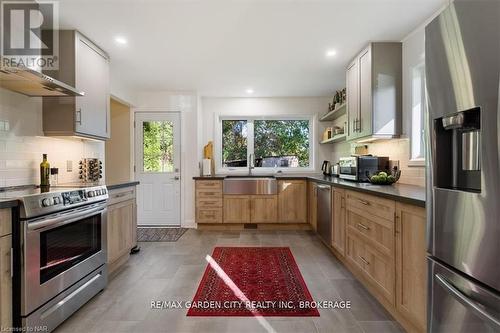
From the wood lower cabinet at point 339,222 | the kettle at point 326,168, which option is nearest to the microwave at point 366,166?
the wood lower cabinet at point 339,222

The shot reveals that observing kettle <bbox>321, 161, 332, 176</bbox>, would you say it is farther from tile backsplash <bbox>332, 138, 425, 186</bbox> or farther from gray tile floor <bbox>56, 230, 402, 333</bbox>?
gray tile floor <bbox>56, 230, 402, 333</bbox>

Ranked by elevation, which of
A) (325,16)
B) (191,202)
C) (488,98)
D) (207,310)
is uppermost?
(325,16)

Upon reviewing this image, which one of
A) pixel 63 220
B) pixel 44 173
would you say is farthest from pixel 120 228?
pixel 63 220

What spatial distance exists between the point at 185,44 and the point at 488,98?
2.67m

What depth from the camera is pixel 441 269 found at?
1216 millimetres

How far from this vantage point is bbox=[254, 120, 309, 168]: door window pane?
519 centimetres

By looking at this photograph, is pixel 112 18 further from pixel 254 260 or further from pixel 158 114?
pixel 254 260

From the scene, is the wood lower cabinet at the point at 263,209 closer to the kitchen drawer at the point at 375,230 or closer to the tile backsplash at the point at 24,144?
the kitchen drawer at the point at 375,230

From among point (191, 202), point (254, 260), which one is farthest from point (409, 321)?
point (191, 202)

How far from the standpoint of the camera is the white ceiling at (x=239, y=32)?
7.14 feet

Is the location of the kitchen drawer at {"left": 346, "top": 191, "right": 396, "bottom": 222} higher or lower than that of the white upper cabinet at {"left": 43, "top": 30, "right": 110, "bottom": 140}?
lower

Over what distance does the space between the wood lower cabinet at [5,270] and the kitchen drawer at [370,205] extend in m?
2.38

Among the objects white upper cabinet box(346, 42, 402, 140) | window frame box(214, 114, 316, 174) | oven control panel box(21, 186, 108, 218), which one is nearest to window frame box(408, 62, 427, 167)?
white upper cabinet box(346, 42, 402, 140)

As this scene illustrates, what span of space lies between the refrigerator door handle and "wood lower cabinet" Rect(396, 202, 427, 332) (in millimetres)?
310
